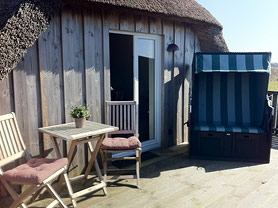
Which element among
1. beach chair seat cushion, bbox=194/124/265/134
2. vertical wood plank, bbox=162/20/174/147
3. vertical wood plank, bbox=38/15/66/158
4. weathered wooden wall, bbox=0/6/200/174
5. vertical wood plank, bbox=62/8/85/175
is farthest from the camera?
vertical wood plank, bbox=162/20/174/147

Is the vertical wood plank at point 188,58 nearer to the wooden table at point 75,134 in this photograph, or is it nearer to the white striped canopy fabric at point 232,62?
the white striped canopy fabric at point 232,62

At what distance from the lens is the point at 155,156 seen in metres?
4.06

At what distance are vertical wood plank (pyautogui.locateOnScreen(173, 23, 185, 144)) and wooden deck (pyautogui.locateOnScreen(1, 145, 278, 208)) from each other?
0.88 meters

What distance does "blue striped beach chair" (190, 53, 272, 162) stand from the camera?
3.81 m

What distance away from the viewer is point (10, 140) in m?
2.49

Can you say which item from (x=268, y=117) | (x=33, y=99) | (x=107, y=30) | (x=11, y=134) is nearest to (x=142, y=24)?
(x=107, y=30)

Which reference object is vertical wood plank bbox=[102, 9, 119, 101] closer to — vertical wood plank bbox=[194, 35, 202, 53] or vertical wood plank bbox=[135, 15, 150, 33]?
vertical wood plank bbox=[135, 15, 150, 33]

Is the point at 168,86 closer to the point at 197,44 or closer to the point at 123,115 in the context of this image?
the point at 197,44

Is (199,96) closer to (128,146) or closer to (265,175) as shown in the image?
(265,175)

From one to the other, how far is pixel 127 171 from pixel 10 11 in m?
2.24

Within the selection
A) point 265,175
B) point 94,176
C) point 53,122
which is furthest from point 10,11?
point 265,175

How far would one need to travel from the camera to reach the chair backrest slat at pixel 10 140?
93.9 inches

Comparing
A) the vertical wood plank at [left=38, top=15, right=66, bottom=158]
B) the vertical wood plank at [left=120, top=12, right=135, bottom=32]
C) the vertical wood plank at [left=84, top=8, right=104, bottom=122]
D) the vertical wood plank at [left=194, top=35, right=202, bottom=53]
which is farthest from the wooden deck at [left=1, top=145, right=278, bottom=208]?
the vertical wood plank at [left=194, top=35, right=202, bottom=53]

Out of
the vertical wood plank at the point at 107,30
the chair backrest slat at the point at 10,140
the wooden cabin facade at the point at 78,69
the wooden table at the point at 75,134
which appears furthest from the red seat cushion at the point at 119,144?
the chair backrest slat at the point at 10,140
